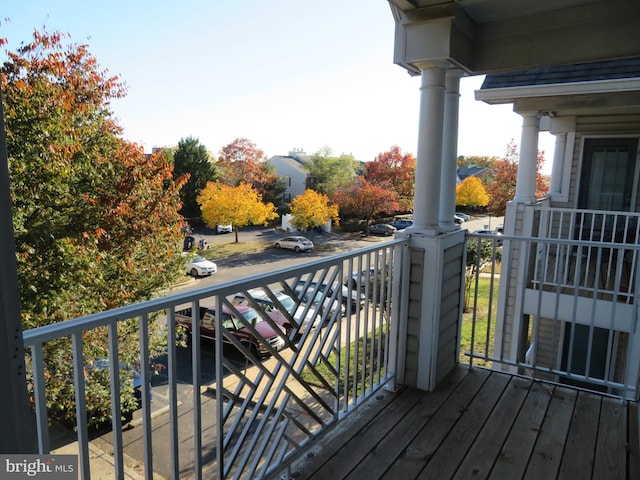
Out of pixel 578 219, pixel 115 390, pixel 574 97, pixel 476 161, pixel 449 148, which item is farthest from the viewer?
pixel 476 161

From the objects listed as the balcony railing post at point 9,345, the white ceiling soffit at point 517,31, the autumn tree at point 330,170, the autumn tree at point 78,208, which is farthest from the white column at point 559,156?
the autumn tree at point 330,170

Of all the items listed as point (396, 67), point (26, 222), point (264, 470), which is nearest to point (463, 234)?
point (396, 67)

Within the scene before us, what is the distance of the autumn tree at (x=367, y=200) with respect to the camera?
2630 cm

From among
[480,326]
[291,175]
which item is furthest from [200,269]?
[291,175]

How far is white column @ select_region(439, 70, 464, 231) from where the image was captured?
2871 mm

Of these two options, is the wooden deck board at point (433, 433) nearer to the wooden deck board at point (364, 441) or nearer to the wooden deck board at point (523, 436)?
the wooden deck board at point (364, 441)

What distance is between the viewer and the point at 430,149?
2670 mm

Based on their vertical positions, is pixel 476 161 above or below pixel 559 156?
above

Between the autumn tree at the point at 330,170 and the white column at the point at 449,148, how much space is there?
92.4 feet

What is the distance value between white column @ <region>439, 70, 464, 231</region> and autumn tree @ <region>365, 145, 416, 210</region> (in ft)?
83.9

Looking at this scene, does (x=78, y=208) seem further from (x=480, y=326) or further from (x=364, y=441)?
(x=480, y=326)

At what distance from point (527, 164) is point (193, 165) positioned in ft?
82.9

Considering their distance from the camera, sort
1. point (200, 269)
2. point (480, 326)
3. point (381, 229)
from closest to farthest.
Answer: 1. point (480, 326)
2. point (200, 269)
3. point (381, 229)

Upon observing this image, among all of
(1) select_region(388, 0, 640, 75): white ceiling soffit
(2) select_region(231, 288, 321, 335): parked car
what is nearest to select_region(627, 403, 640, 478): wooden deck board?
(2) select_region(231, 288, 321, 335): parked car
